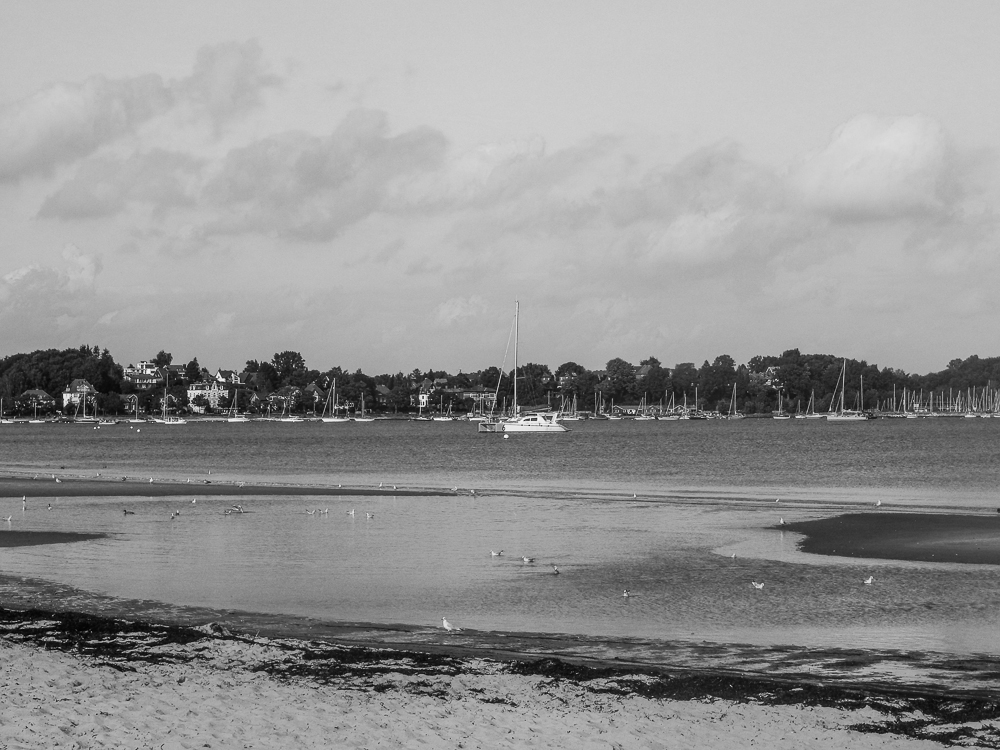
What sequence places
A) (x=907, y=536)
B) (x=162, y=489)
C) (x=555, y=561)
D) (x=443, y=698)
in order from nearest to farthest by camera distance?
(x=443, y=698)
(x=555, y=561)
(x=907, y=536)
(x=162, y=489)

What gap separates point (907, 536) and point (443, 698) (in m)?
23.7

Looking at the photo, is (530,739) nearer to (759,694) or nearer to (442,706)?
(442,706)

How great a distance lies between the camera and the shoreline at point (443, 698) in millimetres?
12484

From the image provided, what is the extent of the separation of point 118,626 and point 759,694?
10.4 meters

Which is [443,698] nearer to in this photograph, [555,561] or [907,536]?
[555,561]

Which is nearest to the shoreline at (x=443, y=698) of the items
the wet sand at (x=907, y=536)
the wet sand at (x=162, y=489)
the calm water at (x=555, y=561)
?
the calm water at (x=555, y=561)

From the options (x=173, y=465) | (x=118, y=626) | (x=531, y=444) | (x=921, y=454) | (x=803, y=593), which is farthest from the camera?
(x=531, y=444)

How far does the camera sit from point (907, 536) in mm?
33688

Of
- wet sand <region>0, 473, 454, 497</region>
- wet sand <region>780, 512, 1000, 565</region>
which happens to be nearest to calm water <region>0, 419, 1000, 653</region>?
wet sand <region>780, 512, 1000, 565</region>

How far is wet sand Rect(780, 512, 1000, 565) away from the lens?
97.0 feet

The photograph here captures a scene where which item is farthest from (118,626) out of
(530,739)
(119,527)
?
(119,527)

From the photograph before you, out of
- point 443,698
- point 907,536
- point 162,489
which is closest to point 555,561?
point 907,536

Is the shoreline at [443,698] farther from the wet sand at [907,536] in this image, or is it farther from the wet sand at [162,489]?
the wet sand at [162,489]

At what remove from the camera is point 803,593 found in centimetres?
2386
